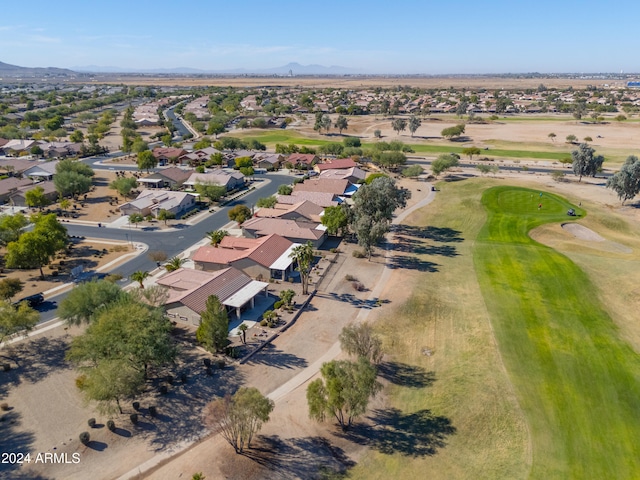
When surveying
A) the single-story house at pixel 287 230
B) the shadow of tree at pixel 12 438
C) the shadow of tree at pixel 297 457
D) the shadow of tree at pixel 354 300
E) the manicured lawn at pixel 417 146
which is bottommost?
the shadow of tree at pixel 297 457

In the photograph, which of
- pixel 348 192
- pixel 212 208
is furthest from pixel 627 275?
pixel 212 208

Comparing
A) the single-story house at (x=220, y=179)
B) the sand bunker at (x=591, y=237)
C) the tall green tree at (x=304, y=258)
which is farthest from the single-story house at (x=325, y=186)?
the sand bunker at (x=591, y=237)

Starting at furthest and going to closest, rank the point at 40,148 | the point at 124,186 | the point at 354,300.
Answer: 1. the point at 40,148
2. the point at 124,186
3. the point at 354,300

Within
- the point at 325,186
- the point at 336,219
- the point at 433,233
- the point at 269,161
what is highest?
the point at 269,161

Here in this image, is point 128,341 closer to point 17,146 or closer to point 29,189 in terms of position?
point 29,189

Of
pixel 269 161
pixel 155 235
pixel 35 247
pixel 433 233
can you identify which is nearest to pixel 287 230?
pixel 155 235

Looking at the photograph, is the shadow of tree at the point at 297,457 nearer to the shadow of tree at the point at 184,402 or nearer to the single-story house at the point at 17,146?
the shadow of tree at the point at 184,402

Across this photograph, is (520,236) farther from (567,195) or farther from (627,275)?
(567,195)
